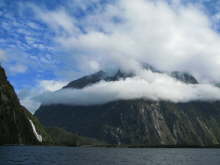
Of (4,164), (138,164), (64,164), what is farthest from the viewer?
(138,164)

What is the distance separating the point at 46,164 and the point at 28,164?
629cm

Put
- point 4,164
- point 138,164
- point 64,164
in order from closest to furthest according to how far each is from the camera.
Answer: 1. point 4,164
2. point 64,164
3. point 138,164

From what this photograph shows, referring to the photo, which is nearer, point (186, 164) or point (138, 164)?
point (138, 164)

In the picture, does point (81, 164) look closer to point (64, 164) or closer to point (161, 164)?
point (64, 164)

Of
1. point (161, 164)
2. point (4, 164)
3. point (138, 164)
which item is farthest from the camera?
point (161, 164)

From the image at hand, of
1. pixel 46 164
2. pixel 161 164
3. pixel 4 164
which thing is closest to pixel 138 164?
pixel 161 164

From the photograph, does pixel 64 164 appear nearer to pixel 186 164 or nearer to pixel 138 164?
pixel 138 164

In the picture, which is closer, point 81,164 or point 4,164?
point 4,164

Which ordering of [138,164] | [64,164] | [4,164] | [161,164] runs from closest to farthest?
[4,164] → [64,164] → [138,164] → [161,164]

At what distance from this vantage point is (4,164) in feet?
313

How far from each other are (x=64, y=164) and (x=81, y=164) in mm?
6838

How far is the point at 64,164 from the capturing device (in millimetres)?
111875

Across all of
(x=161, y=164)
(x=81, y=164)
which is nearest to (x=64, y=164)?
(x=81, y=164)

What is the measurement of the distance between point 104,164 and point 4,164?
125ft
